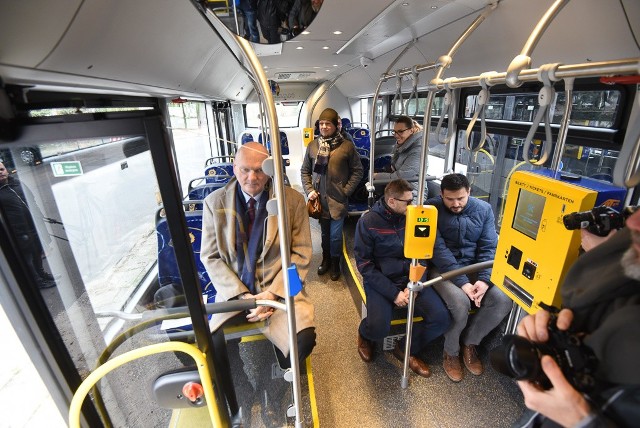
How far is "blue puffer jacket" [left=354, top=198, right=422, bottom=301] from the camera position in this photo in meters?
2.71

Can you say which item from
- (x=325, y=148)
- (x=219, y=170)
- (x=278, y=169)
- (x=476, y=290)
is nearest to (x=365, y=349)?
(x=476, y=290)

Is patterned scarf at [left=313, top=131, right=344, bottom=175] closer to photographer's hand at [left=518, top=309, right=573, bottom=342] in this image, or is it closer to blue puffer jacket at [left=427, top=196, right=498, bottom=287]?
blue puffer jacket at [left=427, top=196, right=498, bottom=287]

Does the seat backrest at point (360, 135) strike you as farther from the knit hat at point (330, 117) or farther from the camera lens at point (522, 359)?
the camera lens at point (522, 359)

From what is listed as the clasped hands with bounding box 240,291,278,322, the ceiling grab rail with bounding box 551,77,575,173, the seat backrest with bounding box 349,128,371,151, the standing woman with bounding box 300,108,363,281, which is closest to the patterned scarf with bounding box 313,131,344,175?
the standing woman with bounding box 300,108,363,281

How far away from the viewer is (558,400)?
0.92 meters

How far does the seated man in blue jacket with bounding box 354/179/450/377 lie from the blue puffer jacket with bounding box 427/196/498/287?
0.30 meters

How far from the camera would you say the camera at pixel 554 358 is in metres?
0.91

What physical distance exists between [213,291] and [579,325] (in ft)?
8.46

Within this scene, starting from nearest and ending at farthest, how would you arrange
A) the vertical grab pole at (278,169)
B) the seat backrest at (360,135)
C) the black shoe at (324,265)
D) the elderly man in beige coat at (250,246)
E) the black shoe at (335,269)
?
1. the vertical grab pole at (278,169)
2. the elderly man in beige coat at (250,246)
3. the black shoe at (335,269)
4. the black shoe at (324,265)
5. the seat backrest at (360,135)

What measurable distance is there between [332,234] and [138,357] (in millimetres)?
2977

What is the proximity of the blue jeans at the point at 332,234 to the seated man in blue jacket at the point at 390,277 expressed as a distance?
1.31m

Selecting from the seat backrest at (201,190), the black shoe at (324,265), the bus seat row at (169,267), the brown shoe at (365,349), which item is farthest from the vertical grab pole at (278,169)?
the seat backrest at (201,190)

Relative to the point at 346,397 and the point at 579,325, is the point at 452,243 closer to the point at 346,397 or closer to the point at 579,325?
the point at 346,397

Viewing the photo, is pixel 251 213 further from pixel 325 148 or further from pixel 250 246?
pixel 325 148
